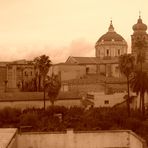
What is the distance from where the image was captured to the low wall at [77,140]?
120ft

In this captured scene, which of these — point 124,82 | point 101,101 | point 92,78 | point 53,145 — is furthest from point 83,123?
point 92,78

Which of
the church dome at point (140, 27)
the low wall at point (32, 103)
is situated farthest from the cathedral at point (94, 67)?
the low wall at point (32, 103)

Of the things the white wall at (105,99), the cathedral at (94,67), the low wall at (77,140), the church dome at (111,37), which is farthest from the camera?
the church dome at (111,37)

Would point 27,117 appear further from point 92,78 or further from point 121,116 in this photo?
point 92,78

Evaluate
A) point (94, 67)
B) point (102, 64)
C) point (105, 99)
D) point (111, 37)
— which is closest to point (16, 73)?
point (94, 67)

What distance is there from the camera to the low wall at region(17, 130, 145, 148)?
120 ft

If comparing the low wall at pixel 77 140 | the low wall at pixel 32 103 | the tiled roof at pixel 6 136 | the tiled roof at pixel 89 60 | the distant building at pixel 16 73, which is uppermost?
the tiled roof at pixel 89 60

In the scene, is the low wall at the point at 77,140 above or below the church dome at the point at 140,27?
below

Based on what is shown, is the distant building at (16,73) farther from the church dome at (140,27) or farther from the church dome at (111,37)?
the church dome at (140,27)

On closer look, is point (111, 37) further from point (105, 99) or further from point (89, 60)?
point (105, 99)

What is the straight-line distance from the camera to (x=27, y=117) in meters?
45.1

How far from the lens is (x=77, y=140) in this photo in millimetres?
36875

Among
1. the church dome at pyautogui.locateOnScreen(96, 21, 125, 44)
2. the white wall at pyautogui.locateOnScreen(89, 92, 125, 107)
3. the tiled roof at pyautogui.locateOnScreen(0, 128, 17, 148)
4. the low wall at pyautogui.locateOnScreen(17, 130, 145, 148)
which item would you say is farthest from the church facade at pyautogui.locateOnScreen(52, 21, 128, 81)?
the tiled roof at pyautogui.locateOnScreen(0, 128, 17, 148)

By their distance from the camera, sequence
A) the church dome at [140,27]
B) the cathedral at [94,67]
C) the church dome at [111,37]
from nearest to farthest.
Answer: the cathedral at [94,67]
the church dome at [140,27]
the church dome at [111,37]
